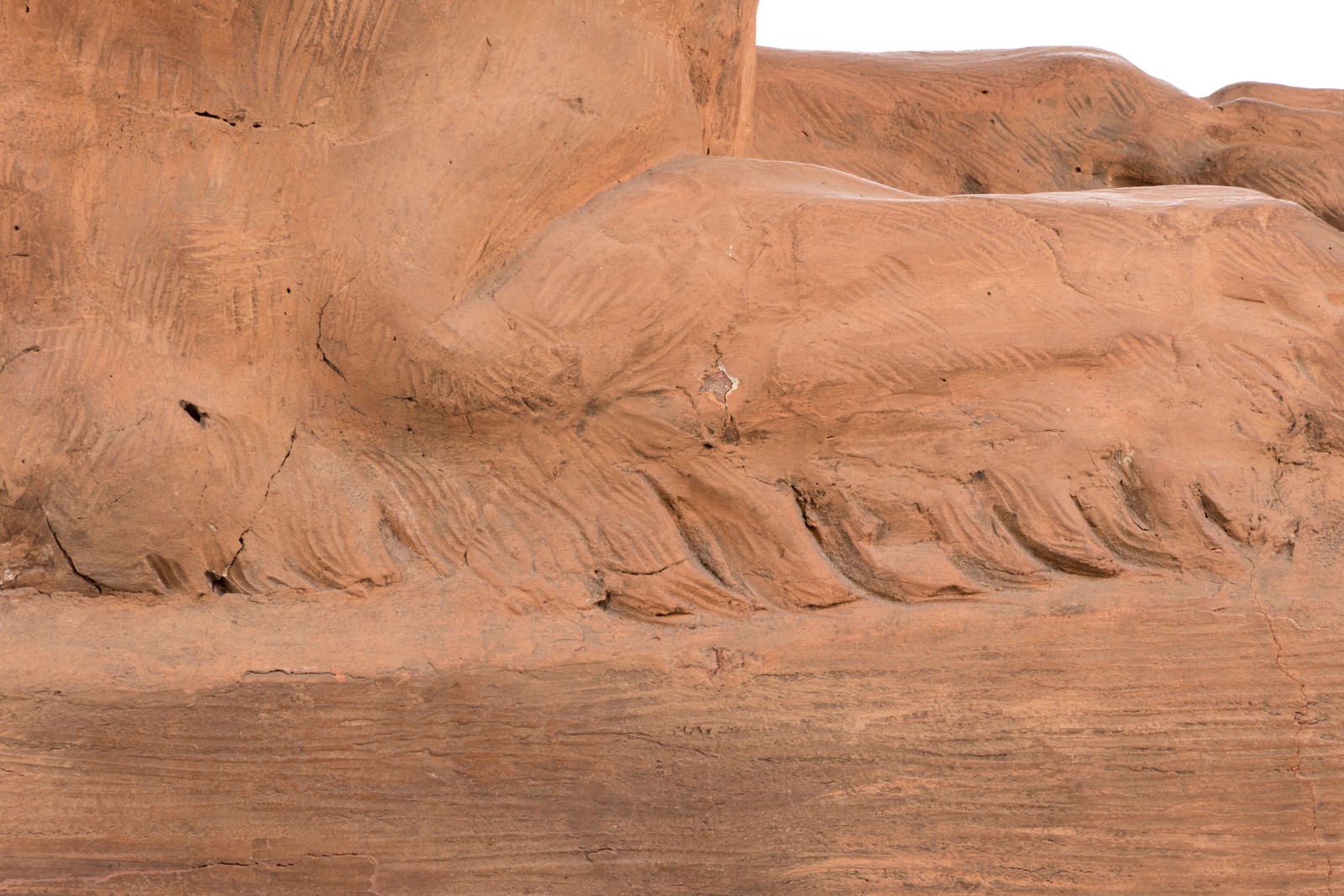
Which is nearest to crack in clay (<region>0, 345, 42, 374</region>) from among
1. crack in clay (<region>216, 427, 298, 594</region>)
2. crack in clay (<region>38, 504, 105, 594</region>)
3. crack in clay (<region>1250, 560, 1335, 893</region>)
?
crack in clay (<region>38, 504, 105, 594</region>)

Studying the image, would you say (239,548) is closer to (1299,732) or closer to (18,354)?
(18,354)

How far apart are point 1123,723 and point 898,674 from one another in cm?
41

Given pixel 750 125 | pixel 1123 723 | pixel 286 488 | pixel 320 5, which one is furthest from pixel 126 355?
pixel 1123 723

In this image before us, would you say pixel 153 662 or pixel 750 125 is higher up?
pixel 750 125

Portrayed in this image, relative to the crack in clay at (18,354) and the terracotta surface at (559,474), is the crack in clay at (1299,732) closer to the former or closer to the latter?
the terracotta surface at (559,474)

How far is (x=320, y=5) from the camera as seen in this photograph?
8.21ft

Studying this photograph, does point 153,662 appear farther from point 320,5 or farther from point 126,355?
point 320,5

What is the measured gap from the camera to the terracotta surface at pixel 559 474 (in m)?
2.31

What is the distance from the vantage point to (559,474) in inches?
100

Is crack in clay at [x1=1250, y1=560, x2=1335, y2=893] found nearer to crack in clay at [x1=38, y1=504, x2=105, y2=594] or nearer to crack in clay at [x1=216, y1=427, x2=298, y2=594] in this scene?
crack in clay at [x1=216, y1=427, x2=298, y2=594]

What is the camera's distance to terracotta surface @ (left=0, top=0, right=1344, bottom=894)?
2314mm

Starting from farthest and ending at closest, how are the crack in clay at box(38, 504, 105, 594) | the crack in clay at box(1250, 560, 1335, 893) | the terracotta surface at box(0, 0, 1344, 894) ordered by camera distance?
the crack in clay at box(38, 504, 105, 594), the terracotta surface at box(0, 0, 1344, 894), the crack in clay at box(1250, 560, 1335, 893)

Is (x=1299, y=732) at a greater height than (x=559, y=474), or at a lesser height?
lesser

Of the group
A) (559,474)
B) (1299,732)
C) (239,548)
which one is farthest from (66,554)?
(1299,732)
